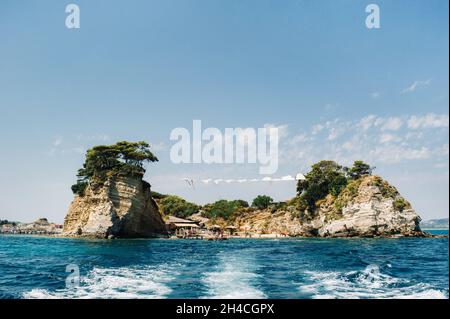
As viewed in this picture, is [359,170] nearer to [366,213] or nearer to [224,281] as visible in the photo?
[366,213]

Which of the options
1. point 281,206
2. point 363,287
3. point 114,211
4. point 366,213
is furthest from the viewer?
point 281,206

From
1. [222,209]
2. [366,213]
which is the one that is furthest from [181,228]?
[366,213]

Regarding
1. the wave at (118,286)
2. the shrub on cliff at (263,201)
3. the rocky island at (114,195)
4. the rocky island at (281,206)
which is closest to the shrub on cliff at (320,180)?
the rocky island at (281,206)

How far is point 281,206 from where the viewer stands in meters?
111

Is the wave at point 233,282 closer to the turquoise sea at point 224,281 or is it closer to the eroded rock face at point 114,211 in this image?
the turquoise sea at point 224,281

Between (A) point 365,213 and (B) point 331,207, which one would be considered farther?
(B) point 331,207

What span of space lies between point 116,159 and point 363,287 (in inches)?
2478

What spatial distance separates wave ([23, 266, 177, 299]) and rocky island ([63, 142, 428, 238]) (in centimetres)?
4079

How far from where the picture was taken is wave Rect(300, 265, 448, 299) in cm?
1704

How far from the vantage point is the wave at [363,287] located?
17041mm
